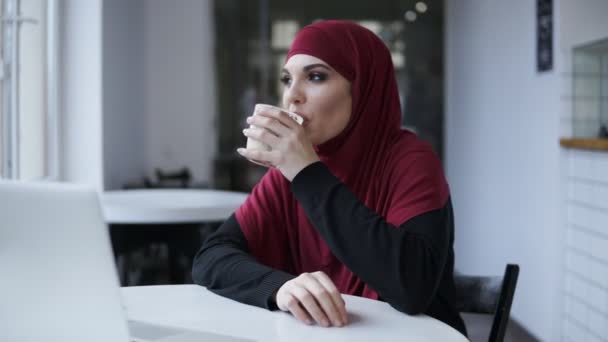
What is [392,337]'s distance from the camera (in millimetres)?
879

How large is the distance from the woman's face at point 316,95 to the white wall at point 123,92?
102 inches

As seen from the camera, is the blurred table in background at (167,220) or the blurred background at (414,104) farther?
the blurred background at (414,104)

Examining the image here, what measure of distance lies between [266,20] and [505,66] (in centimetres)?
206

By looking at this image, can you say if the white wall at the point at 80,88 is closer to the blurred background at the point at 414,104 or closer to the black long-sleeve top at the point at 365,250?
the blurred background at the point at 414,104

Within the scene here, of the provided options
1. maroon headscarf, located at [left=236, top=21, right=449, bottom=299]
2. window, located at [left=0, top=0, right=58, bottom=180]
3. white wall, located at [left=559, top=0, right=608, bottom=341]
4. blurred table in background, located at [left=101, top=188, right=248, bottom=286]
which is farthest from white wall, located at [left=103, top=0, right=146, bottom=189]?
maroon headscarf, located at [left=236, top=21, right=449, bottom=299]

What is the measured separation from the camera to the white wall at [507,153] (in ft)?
10.0

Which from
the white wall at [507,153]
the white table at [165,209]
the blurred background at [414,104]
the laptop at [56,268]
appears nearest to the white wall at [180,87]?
the blurred background at [414,104]

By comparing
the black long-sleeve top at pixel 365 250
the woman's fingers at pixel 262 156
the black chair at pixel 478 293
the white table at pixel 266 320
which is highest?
the woman's fingers at pixel 262 156

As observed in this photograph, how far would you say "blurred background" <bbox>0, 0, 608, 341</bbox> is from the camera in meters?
2.87

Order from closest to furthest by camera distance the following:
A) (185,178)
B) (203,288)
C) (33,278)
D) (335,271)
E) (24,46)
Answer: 1. (33,278)
2. (203,288)
3. (335,271)
4. (24,46)
5. (185,178)

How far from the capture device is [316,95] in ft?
4.34

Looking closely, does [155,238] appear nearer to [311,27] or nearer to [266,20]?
[311,27]

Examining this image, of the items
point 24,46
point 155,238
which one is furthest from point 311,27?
point 24,46

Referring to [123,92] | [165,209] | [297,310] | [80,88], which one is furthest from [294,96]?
[123,92]
